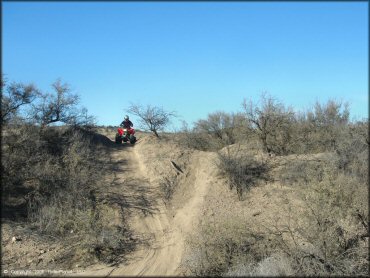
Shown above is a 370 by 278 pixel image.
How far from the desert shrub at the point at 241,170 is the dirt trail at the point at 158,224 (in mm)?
956

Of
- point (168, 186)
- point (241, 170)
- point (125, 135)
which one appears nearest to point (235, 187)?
point (241, 170)

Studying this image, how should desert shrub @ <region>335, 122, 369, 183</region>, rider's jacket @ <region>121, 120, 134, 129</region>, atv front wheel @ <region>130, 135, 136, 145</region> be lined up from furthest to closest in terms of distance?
rider's jacket @ <region>121, 120, 134, 129</region> → atv front wheel @ <region>130, 135, 136, 145</region> → desert shrub @ <region>335, 122, 369, 183</region>

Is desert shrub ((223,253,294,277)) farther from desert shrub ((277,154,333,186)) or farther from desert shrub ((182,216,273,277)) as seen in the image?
desert shrub ((277,154,333,186))

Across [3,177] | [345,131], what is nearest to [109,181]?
[3,177]

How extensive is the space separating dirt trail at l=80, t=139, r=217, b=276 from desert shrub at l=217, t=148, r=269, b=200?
37.6 inches

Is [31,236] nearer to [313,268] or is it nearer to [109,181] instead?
[109,181]

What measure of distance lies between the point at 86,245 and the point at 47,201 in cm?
346

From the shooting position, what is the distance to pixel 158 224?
1583 cm

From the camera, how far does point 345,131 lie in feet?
74.4

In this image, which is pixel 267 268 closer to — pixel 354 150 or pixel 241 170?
pixel 241 170

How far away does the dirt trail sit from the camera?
1266 centimetres

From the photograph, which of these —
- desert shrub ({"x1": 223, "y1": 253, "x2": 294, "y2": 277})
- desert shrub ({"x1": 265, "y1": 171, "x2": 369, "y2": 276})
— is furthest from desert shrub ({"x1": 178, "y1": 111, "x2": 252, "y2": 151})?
desert shrub ({"x1": 223, "y1": 253, "x2": 294, "y2": 277})

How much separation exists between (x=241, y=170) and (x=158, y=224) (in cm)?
501

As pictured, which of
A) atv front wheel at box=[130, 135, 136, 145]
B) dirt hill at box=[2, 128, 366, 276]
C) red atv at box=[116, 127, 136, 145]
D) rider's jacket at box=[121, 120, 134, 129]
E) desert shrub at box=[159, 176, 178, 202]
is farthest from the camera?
rider's jacket at box=[121, 120, 134, 129]
